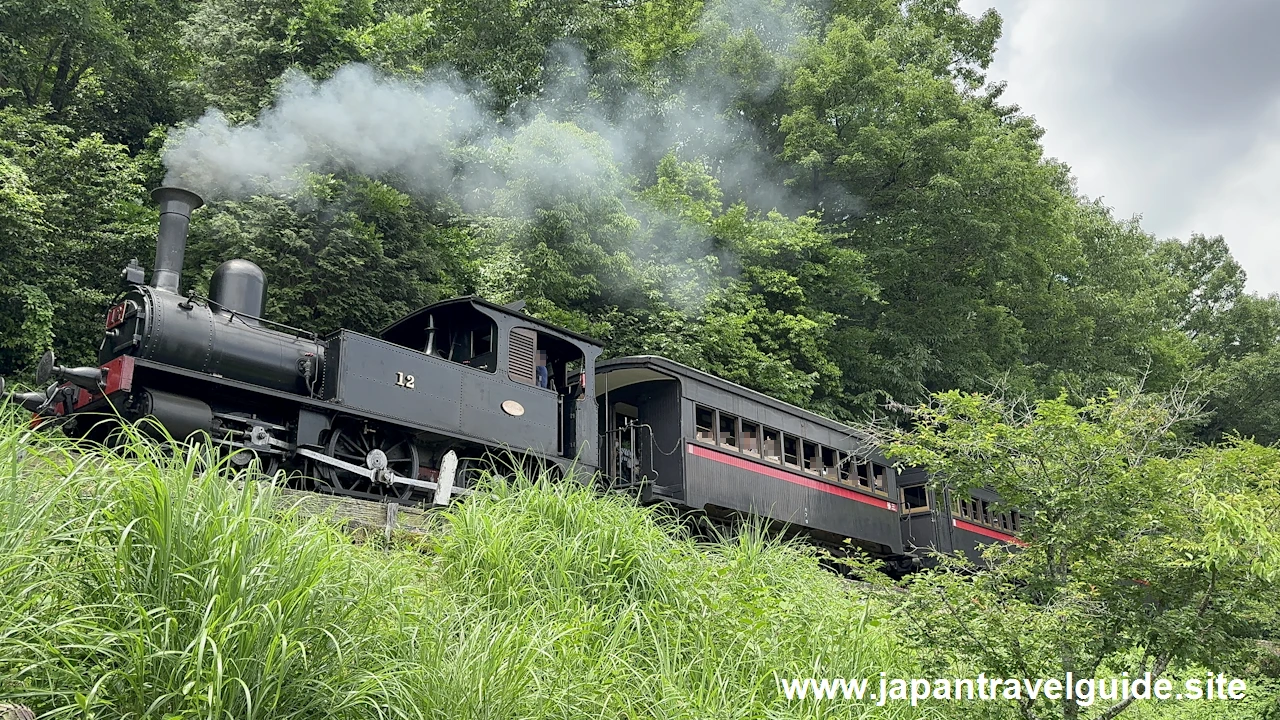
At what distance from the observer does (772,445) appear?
13.7 meters

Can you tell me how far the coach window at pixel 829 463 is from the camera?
14.5 m

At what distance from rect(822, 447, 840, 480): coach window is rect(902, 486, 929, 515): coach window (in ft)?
6.98

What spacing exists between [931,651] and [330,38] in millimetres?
16750

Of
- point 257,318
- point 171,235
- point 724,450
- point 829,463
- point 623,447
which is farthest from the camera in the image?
point 829,463

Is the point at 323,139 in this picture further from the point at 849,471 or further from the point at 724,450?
the point at 849,471

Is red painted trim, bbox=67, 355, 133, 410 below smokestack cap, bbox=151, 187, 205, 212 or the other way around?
below

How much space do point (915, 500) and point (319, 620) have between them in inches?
535

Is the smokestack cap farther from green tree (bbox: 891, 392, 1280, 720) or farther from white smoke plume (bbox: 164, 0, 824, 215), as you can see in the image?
green tree (bbox: 891, 392, 1280, 720)

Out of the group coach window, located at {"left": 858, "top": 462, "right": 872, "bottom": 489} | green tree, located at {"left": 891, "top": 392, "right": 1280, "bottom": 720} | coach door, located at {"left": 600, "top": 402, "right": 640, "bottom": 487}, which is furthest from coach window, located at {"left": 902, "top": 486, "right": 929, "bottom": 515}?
green tree, located at {"left": 891, "top": 392, "right": 1280, "bottom": 720}

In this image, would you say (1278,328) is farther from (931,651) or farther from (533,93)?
(931,651)

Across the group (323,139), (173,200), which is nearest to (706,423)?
(173,200)

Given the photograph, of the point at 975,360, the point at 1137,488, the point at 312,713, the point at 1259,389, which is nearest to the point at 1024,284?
the point at 975,360

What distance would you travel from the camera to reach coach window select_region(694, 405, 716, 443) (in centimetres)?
1268

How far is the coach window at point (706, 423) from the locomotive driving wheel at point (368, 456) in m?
3.88
